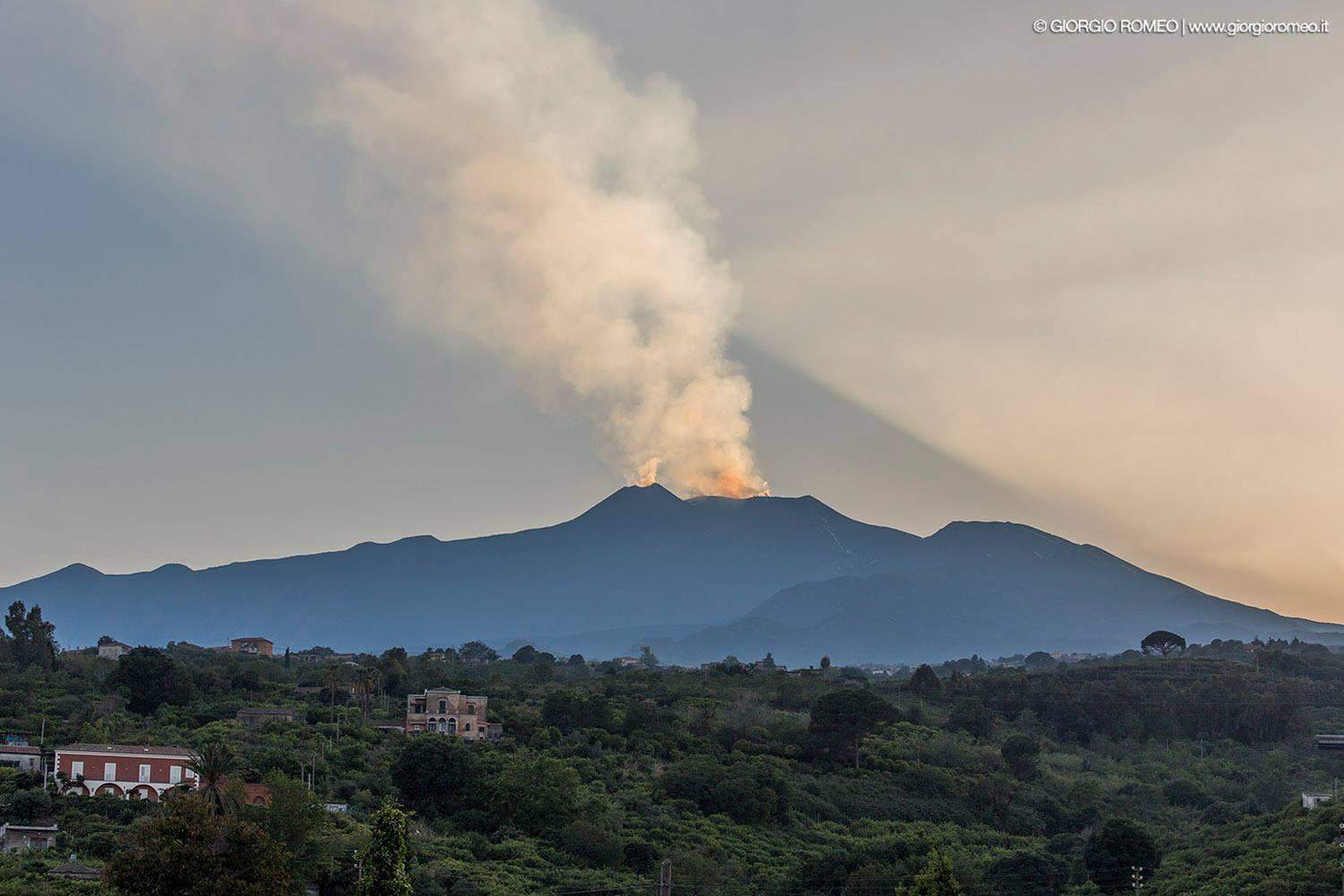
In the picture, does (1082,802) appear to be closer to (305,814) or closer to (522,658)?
(305,814)

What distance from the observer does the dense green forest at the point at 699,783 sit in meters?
43.2

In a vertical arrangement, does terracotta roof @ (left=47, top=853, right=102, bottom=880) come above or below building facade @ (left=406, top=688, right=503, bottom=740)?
below

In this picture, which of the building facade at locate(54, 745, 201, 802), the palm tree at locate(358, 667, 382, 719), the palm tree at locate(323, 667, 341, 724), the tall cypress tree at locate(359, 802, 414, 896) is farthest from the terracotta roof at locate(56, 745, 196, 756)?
the tall cypress tree at locate(359, 802, 414, 896)

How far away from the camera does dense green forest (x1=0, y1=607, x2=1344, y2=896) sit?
43250mm

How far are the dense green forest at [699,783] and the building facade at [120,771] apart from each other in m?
1.24

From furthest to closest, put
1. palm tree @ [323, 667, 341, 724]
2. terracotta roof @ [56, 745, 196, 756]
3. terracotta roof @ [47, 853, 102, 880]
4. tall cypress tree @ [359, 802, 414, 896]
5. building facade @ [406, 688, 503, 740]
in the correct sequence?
palm tree @ [323, 667, 341, 724]
building facade @ [406, 688, 503, 740]
terracotta roof @ [56, 745, 196, 756]
terracotta roof @ [47, 853, 102, 880]
tall cypress tree @ [359, 802, 414, 896]

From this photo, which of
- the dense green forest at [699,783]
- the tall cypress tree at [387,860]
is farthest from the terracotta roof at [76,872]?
the tall cypress tree at [387,860]

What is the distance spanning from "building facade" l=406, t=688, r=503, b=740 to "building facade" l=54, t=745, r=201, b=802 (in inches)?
684

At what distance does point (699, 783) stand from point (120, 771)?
22.7 m

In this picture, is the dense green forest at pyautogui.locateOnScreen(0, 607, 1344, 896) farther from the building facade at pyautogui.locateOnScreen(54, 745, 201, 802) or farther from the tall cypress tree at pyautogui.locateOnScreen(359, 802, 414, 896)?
the building facade at pyautogui.locateOnScreen(54, 745, 201, 802)

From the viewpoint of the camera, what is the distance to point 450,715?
237ft

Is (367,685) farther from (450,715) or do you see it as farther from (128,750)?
(128,750)

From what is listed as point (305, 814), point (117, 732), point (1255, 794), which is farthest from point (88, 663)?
point (1255, 794)

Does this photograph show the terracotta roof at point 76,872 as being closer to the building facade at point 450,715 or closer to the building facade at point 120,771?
the building facade at point 120,771
